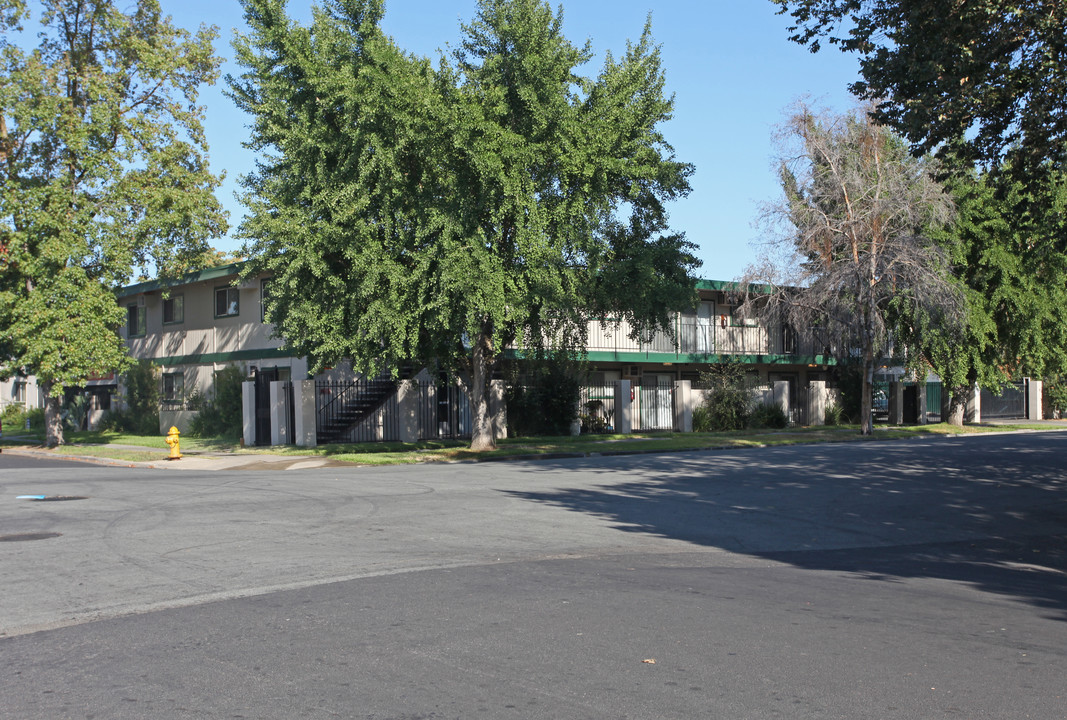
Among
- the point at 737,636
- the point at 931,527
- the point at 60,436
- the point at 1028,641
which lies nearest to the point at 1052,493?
the point at 931,527

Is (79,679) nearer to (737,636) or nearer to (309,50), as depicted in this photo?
(737,636)

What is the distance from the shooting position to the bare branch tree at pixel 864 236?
32.9 metres

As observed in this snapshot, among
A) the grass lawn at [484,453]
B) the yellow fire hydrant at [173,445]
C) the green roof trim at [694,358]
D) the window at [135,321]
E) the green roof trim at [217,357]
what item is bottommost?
the grass lawn at [484,453]

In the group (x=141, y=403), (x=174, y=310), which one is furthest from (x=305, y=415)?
(x=141, y=403)

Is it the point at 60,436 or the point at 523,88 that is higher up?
the point at 523,88

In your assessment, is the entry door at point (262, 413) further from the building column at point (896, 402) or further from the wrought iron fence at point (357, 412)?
the building column at point (896, 402)

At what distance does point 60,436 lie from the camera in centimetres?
3180

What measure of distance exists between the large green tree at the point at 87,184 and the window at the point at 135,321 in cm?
672

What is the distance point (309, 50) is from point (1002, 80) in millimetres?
17268

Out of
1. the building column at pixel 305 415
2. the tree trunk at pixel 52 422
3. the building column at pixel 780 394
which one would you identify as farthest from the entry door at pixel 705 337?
the tree trunk at pixel 52 422

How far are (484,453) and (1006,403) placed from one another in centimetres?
3706

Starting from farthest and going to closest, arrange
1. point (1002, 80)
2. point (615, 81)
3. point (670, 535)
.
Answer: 1. point (615, 81)
2. point (1002, 80)
3. point (670, 535)

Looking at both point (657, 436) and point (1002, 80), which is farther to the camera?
point (657, 436)

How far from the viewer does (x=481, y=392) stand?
2627 cm
